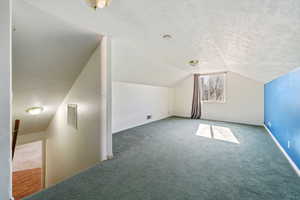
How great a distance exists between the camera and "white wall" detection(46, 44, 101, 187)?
2.30 m

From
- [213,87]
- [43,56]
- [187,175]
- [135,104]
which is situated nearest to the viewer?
[187,175]

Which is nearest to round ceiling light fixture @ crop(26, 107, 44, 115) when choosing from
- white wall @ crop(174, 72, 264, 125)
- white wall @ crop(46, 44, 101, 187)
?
white wall @ crop(46, 44, 101, 187)

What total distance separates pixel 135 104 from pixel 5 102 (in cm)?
334

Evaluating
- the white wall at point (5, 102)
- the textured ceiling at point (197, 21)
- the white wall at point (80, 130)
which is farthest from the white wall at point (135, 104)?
the white wall at point (5, 102)

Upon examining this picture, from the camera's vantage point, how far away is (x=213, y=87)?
550 cm

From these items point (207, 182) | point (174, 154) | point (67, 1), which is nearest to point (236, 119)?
point (174, 154)

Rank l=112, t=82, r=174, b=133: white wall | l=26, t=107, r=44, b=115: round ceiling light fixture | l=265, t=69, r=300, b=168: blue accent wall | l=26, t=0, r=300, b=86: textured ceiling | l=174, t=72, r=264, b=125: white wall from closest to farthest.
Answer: l=26, t=0, r=300, b=86: textured ceiling, l=265, t=69, r=300, b=168: blue accent wall, l=26, t=107, r=44, b=115: round ceiling light fixture, l=112, t=82, r=174, b=133: white wall, l=174, t=72, r=264, b=125: white wall

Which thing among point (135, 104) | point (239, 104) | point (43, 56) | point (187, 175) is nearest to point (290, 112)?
point (187, 175)

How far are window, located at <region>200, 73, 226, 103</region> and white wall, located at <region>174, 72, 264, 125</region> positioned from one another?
187 millimetres

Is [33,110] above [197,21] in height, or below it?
below

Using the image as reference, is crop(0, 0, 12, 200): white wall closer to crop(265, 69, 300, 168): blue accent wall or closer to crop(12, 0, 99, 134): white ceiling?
crop(12, 0, 99, 134): white ceiling

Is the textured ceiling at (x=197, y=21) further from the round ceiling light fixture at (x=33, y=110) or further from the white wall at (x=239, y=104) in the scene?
the white wall at (x=239, y=104)

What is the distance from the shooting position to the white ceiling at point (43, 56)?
1553 mm

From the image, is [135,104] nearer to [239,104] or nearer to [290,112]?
[290,112]
